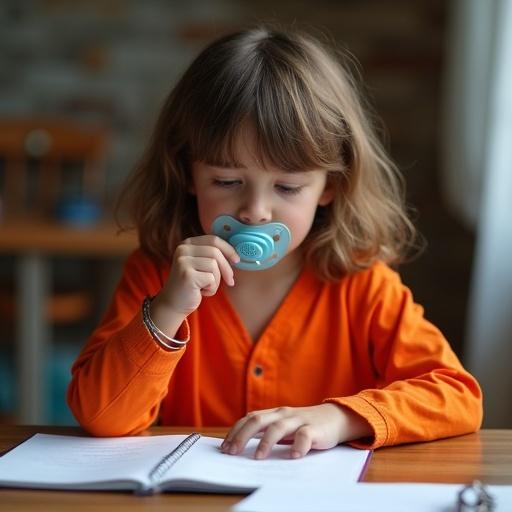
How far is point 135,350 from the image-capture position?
118cm

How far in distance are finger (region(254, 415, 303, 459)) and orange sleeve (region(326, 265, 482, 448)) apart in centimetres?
9

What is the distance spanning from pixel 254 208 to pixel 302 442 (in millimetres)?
322

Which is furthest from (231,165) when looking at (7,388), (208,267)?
(7,388)

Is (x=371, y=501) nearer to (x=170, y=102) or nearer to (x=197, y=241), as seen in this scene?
(x=197, y=241)

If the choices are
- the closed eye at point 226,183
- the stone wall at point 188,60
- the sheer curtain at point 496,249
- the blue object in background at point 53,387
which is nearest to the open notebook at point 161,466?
the closed eye at point 226,183

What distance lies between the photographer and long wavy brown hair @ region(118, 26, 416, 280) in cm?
125

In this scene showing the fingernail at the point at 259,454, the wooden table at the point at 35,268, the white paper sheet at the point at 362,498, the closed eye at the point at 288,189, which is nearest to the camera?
the white paper sheet at the point at 362,498

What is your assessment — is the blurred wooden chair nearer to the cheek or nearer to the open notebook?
the cheek

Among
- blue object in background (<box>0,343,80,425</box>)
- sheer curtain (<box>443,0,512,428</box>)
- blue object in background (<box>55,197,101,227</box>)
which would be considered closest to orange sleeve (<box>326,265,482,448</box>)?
sheer curtain (<box>443,0,512,428</box>)

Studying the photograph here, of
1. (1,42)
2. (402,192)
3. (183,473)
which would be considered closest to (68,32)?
(1,42)

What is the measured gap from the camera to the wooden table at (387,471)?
0.94m

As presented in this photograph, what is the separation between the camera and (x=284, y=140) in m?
1.25

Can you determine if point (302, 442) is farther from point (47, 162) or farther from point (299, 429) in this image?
point (47, 162)

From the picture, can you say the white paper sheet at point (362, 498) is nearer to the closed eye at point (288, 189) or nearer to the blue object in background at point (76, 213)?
the closed eye at point (288, 189)
